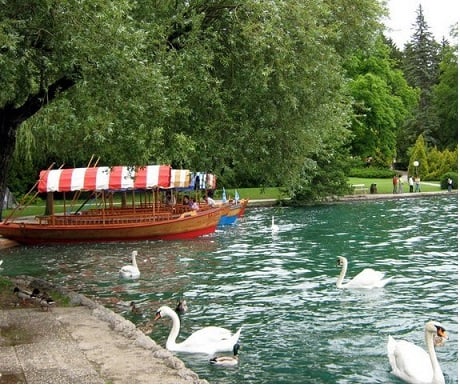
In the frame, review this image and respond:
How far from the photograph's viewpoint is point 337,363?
10430mm

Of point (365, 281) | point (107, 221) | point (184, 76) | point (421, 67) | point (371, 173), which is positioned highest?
point (421, 67)

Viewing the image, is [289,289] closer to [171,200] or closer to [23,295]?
[23,295]

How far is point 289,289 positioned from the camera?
1697 centimetres

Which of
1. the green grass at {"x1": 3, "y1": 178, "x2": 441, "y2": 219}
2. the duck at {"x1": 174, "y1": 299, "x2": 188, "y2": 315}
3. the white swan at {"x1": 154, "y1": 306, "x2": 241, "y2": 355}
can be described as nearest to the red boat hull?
the green grass at {"x1": 3, "y1": 178, "x2": 441, "y2": 219}

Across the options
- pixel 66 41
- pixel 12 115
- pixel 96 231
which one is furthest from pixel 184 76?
pixel 96 231

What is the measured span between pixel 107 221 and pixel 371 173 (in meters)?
53.3

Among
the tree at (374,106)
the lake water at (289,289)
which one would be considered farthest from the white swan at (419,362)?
the tree at (374,106)

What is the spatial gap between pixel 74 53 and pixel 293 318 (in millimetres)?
6805

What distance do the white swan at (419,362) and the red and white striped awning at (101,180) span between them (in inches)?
852

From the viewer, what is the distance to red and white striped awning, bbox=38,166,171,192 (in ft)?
101

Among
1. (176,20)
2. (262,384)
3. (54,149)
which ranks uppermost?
(176,20)

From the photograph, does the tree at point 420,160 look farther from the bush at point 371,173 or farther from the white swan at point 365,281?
the white swan at point 365,281

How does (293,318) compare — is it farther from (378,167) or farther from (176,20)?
(378,167)

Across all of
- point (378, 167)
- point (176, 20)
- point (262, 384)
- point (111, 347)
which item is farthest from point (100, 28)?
point (378, 167)
